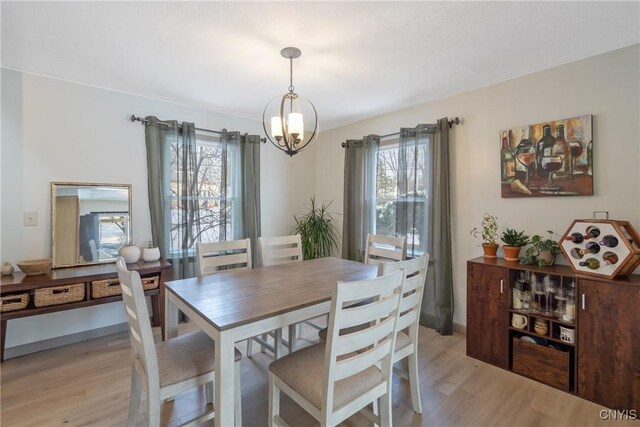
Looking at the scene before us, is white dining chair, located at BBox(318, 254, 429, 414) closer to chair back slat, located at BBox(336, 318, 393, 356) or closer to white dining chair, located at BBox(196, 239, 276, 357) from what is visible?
chair back slat, located at BBox(336, 318, 393, 356)

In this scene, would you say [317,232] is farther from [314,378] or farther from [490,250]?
[314,378]

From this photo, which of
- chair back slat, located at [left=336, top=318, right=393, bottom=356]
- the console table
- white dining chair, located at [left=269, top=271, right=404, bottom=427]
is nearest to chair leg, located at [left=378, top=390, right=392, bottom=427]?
white dining chair, located at [left=269, top=271, right=404, bottom=427]

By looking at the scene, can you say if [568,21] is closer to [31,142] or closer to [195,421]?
[195,421]

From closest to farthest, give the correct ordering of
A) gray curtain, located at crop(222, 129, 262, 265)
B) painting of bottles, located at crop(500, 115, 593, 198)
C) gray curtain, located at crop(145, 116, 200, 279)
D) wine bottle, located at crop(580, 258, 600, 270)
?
1. wine bottle, located at crop(580, 258, 600, 270)
2. painting of bottles, located at crop(500, 115, 593, 198)
3. gray curtain, located at crop(145, 116, 200, 279)
4. gray curtain, located at crop(222, 129, 262, 265)

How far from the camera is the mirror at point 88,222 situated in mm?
2688

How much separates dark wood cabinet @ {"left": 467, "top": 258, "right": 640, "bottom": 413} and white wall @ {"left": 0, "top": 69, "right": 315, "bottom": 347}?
331 cm

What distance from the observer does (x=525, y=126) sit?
2562 mm

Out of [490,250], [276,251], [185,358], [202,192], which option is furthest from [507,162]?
[202,192]

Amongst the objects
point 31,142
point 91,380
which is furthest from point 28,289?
point 31,142

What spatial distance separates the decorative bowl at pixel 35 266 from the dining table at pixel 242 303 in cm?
145

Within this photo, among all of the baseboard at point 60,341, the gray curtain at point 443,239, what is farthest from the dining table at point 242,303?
the baseboard at point 60,341

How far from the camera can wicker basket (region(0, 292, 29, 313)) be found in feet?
7.09

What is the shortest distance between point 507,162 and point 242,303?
2.52m

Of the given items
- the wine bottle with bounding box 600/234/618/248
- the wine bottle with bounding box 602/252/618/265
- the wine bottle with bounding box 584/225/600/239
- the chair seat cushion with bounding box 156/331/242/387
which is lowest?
the chair seat cushion with bounding box 156/331/242/387
